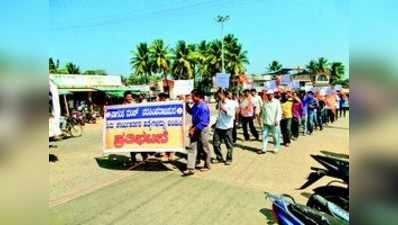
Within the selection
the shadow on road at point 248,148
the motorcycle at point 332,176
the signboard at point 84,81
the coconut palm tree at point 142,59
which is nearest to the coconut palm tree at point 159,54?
the coconut palm tree at point 142,59

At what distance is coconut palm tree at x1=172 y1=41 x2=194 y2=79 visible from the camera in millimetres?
67688

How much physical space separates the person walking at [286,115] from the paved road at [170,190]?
1489 millimetres

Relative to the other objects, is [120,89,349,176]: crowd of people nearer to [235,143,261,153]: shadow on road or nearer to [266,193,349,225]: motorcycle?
[235,143,261,153]: shadow on road

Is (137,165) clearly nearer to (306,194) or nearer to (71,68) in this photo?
(306,194)

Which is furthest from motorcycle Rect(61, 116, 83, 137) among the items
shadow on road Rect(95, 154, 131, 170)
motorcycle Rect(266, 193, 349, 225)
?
motorcycle Rect(266, 193, 349, 225)

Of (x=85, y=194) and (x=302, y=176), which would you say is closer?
(x=85, y=194)

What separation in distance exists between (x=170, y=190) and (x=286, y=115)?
636 centimetres

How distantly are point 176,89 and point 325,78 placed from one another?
84264 mm

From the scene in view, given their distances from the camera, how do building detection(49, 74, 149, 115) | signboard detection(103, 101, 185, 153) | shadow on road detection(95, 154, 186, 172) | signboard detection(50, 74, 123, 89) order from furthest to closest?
1. signboard detection(50, 74, 123, 89)
2. building detection(49, 74, 149, 115)
3. shadow on road detection(95, 154, 186, 172)
4. signboard detection(103, 101, 185, 153)

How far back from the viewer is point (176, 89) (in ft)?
57.4

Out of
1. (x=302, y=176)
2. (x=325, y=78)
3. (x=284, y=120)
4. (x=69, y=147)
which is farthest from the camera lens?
(x=325, y=78)

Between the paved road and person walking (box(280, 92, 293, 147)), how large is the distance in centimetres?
149
